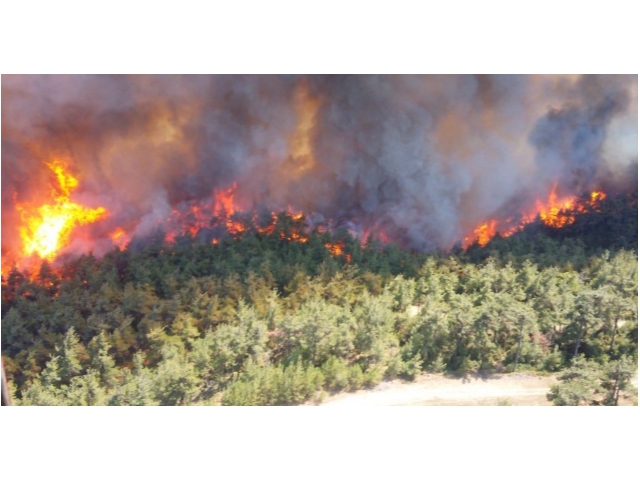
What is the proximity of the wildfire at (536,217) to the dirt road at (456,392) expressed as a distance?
3269mm

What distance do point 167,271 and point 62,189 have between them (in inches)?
107

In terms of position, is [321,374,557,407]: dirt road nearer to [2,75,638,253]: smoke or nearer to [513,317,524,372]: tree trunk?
[513,317,524,372]: tree trunk

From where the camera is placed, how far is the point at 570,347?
841 centimetres

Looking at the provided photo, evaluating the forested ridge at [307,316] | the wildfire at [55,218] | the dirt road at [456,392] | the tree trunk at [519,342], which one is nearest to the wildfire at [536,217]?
the forested ridge at [307,316]

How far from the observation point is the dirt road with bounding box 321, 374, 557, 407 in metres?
7.63

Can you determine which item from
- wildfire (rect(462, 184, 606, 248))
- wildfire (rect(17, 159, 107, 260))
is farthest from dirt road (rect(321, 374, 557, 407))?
wildfire (rect(17, 159, 107, 260))

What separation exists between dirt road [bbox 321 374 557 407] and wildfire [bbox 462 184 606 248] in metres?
3.27

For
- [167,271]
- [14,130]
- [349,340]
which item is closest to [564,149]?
[349,340]

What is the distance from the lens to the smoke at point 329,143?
9.35 meters

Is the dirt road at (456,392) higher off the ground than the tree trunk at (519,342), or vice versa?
the tree trunk at (519,342)

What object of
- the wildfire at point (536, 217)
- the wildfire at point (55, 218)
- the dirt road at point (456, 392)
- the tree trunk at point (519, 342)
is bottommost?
the dirt road at point (456, 392)

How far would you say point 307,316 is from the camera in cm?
855

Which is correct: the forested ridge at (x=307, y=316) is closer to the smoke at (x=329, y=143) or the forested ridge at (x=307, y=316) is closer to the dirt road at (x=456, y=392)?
the dirt road at (x=456, y=392)
